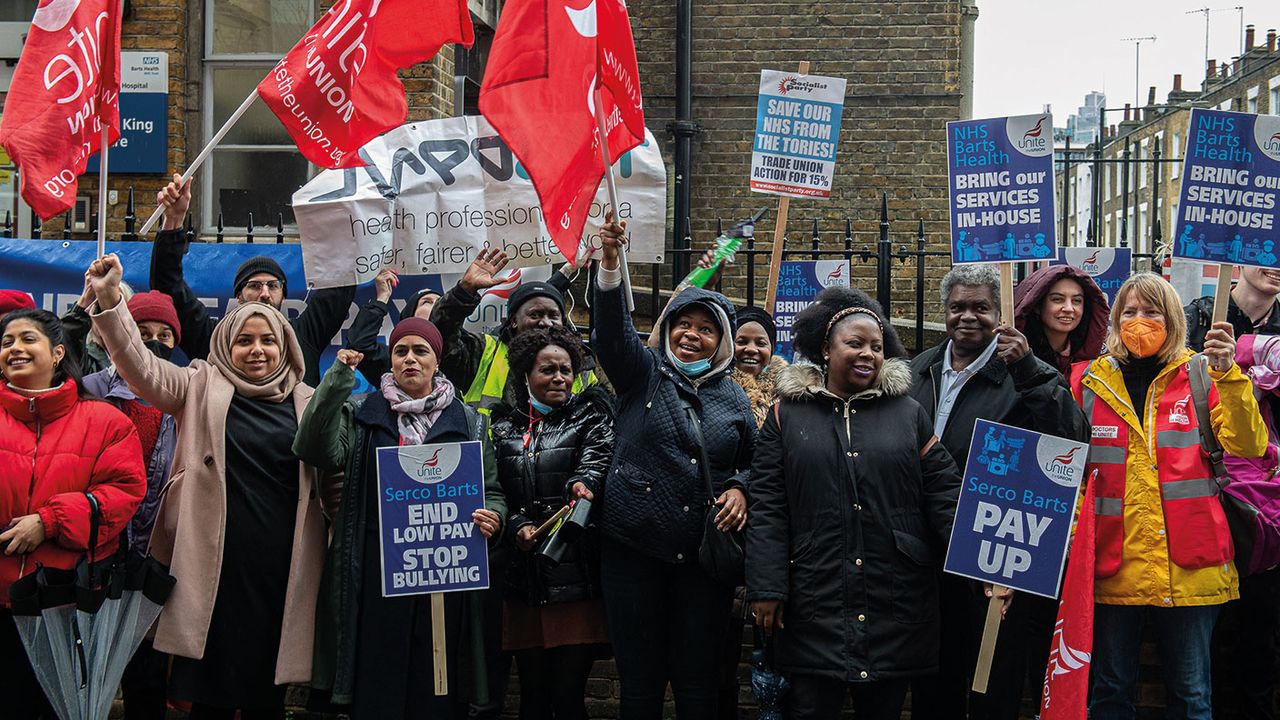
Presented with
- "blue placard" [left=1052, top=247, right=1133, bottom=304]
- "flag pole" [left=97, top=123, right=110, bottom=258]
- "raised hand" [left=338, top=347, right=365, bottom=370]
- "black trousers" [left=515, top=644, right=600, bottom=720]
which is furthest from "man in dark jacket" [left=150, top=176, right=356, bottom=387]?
"blue placard" [left=1052, top=247, right=1133, bottom=304]

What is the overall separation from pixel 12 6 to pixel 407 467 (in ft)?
20.1

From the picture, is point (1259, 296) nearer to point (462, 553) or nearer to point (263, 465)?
point (462, 553)

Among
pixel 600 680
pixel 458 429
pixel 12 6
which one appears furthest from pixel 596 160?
pixel 12 6

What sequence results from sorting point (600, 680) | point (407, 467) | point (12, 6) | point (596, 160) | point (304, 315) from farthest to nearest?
point (12, 6), point (304, 315), point (600, 680), point (596, 160), point (407, 467)

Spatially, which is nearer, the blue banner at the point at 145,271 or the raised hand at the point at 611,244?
the raised hand at the point at 611,244

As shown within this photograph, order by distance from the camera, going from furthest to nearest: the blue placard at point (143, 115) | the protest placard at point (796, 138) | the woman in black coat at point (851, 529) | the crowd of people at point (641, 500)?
the blue placard at point (143, 115), the protest placard at point (796, 138), the crowd of people at point (641, 500), the woman in black coat at point (851, 529)

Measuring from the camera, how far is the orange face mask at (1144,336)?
15.6 feet

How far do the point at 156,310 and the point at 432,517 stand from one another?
1772 mm

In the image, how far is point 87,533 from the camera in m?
4.69

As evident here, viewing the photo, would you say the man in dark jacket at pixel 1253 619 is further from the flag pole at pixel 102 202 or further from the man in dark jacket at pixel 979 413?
the flag pole at pixel 102 202

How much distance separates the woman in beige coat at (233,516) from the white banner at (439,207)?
1773 millimetres

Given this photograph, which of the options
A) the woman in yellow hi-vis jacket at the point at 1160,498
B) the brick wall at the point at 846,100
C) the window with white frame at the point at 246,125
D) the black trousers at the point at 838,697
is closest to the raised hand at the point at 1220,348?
the woman in yellow hi-vis jacket at the point at 1160,498

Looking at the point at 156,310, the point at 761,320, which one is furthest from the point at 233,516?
the point at 761,320

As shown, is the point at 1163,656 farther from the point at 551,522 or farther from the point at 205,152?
the point at 205,152
